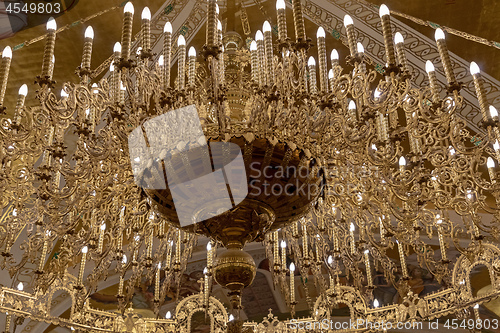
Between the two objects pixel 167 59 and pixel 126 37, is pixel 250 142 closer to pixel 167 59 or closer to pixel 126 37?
pixel 167 59

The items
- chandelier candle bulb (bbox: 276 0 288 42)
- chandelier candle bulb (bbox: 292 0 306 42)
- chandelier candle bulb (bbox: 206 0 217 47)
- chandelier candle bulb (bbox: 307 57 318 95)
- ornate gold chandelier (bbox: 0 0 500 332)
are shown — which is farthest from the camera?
chandelier candle bulb (bbox: 307 57 318 95)

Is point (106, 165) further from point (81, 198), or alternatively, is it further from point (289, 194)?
point (289, 194)

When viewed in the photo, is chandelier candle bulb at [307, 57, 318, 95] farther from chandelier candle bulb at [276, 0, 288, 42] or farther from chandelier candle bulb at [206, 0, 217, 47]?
→ chandelier candle bulb at [206, 0, 217, 47]

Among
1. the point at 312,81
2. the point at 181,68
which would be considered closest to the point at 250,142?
the point at 181,68

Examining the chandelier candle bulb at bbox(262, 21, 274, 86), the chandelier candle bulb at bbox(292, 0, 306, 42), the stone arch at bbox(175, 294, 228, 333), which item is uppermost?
the chandelier candle bulb at bbox(262, 21, 274, 86)

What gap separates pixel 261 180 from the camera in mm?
3383

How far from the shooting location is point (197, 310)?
6082 millimetres

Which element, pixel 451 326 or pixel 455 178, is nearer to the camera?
pixel 455 178

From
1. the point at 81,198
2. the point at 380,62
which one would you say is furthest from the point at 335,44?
the point at 81,198

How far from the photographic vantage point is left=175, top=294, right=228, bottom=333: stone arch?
19.8 feet

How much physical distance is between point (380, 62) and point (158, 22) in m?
2.70

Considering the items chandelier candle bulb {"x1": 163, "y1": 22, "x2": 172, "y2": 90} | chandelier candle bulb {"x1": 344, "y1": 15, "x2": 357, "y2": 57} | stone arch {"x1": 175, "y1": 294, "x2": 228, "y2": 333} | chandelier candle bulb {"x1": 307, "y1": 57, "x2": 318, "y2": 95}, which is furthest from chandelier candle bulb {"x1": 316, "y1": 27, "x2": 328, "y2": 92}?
stone arch {"x1": 175, "y1": 294, "x2": 228, "y2": 333}

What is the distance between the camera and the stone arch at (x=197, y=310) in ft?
19.8

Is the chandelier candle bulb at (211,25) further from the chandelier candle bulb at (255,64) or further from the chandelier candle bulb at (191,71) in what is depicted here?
the chandelier candle bulb at (255,64)
